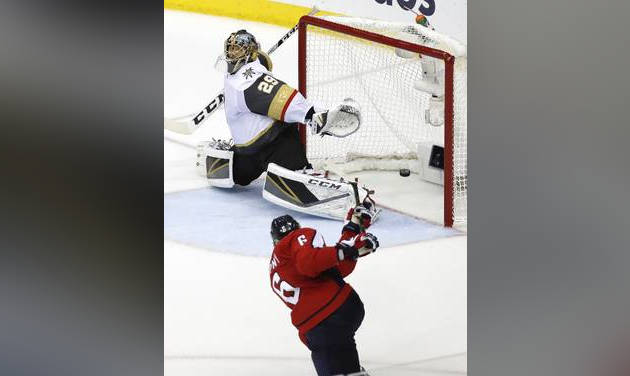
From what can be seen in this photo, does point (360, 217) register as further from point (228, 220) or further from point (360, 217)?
point (228, 220)

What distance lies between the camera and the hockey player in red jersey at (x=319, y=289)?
2.99 metres

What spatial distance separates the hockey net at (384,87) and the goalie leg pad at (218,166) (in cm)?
25

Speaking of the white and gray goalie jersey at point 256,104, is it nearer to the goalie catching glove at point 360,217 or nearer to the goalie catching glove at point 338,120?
the goalie catching glove at point 338,120

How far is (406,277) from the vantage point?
3.23m

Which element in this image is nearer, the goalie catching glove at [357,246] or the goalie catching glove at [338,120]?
the goalie catching glove at [357,246]

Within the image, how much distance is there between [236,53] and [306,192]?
46cm

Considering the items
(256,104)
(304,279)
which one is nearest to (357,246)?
(304,279)

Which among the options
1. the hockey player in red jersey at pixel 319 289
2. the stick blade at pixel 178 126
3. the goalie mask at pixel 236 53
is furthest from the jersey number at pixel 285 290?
the goalie mask at pixel 236 53
